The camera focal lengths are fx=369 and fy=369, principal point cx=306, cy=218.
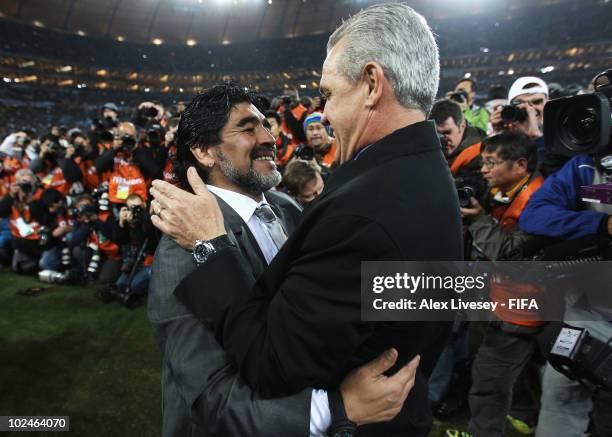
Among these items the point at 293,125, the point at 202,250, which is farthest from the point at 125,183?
the point at 202,250

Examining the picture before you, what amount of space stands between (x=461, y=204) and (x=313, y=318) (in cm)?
160

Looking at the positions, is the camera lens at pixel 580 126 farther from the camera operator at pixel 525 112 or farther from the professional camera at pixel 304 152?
the professional camera at pixel 304 152

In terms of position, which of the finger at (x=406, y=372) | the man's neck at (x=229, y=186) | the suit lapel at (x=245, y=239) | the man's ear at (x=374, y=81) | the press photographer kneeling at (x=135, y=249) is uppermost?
the man's ear at (x=374, y=81)

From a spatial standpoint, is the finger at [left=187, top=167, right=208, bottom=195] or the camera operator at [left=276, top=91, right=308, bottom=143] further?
the camera operator at [left=276, top=91, right=308, bottom=143]

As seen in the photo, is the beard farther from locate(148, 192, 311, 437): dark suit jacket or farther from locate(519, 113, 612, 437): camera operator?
locate(519, 113, 612, 437): camera operator

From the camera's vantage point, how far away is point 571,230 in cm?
169

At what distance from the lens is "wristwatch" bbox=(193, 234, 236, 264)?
3.06ft

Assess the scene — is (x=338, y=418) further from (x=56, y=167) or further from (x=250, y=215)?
(x=56, y=167)

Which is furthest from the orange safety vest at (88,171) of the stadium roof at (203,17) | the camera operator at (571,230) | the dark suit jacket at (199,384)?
the stadium roof at (203,17)

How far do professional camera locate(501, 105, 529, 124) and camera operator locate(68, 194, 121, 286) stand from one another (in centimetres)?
477

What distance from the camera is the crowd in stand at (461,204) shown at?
6.08ft

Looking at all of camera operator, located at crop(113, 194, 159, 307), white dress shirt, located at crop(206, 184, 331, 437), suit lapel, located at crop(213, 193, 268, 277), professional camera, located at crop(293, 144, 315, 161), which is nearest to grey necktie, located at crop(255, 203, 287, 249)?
white dress shirt, located at crop(206, 184, 331, 437)

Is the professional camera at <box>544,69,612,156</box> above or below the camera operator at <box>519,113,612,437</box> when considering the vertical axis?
above

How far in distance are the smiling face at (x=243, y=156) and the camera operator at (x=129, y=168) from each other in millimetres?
3850
